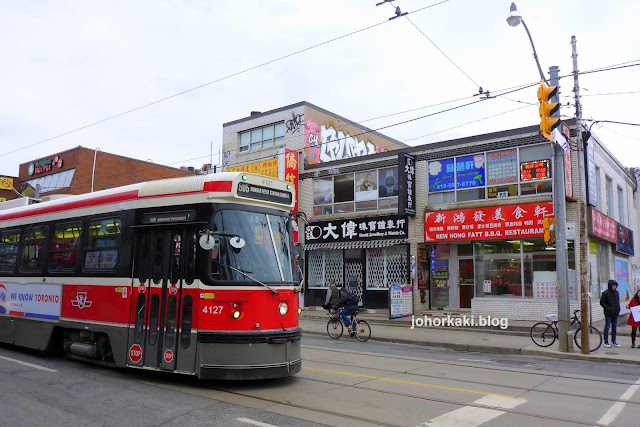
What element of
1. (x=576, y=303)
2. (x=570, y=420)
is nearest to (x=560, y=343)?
(x=576, y=303)

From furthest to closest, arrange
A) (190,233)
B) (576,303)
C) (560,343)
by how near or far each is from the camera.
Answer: (576,303) → (560,343) → (190,233)

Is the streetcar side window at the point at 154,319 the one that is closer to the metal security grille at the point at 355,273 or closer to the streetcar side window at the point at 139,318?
the streetcar side window at the point at 139,318

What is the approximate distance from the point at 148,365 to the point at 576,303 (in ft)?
47.3

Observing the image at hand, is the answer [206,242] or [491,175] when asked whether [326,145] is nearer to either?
[491,175]

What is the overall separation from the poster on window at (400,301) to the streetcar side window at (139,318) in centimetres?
1241

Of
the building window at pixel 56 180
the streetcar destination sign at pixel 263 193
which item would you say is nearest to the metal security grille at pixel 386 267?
the streetcar destination sign at pixel 263 193

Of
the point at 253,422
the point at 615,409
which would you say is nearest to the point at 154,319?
the point at 253,422

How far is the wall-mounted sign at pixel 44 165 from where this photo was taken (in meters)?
45.1

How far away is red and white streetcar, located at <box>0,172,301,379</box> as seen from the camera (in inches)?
294

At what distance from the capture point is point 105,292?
882cm

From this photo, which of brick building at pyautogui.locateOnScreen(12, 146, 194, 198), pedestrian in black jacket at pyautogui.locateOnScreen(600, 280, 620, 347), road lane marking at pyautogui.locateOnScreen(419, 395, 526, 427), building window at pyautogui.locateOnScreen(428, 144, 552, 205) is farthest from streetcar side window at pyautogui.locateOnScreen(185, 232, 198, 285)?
brick building at pyautogui.locateOnScreen(12, 146, 194, 198)

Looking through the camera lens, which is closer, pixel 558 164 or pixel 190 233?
pixel 190 233

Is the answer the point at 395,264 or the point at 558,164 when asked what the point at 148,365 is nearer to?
the point at 558,164

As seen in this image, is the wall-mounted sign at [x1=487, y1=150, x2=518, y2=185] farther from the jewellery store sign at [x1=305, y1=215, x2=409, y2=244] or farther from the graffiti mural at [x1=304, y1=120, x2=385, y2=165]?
the graffiti mural at [x1=304, y1=120, x2=385, y2=165]
